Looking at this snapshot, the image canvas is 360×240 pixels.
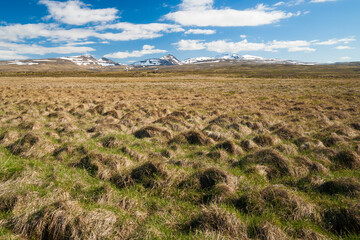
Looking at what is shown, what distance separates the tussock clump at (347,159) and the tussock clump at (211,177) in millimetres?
4265

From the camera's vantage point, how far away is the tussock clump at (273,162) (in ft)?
20.4

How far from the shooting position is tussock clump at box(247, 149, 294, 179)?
20.4 ft

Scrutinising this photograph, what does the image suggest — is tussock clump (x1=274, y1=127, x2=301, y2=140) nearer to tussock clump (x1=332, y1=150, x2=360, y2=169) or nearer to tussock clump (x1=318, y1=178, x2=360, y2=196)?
tussock clump (x1=332, y1=150, x2=360, y2=169)

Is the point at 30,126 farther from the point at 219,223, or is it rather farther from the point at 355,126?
the point at 355,126

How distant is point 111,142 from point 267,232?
6889 mm

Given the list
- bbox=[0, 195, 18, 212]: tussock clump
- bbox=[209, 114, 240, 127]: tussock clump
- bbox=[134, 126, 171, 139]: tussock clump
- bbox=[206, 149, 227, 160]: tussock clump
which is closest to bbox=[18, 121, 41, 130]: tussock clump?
bbox=[134, 126, 171, 139]: tussock clump

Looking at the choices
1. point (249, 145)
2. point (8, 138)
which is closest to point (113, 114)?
point (8, 138)

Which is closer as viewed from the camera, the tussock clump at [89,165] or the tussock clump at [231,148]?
the tussock clump at [89,165]

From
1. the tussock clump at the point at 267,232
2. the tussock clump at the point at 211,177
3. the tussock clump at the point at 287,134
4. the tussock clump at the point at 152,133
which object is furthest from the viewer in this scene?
the tussock clump at the point at 152,133

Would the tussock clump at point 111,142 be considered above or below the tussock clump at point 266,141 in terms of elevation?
above

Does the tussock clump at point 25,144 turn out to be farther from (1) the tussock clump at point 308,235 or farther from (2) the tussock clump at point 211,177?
(1) the tussock clump at point 308,235

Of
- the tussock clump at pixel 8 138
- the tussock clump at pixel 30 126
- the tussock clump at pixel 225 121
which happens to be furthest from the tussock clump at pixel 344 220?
the tussock clump at pixel 30 126

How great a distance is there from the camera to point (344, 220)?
404 cm

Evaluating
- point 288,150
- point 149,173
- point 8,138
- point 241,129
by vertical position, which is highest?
point 8,138
